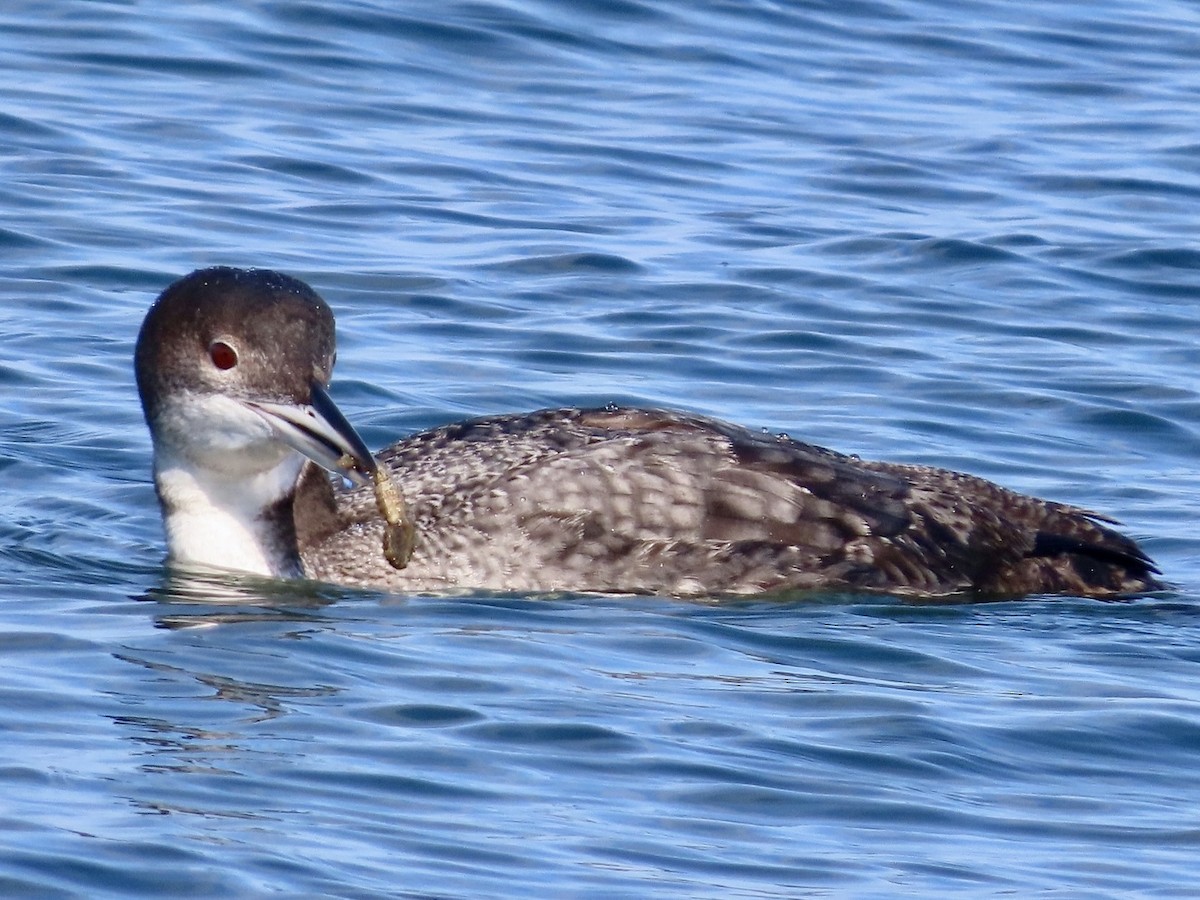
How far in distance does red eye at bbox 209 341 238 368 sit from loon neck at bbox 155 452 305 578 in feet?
1.69

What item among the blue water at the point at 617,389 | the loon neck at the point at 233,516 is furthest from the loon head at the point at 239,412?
the blue water at the point at 617,389

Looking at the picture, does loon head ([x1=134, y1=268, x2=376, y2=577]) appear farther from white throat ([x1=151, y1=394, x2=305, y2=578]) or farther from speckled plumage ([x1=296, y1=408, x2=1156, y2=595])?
speckled plumage ([x1=296, y1=408, x2=1156, y2=595])

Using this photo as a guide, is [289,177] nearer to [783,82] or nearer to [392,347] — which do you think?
[392,347]

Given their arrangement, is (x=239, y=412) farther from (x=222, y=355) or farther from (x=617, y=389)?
(x=617, y=389)

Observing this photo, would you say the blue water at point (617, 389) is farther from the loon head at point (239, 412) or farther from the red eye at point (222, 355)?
the red eye at point (222, 355)

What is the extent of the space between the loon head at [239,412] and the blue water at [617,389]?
0.20 m

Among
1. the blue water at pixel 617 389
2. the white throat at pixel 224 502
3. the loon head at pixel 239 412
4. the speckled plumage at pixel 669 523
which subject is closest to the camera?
the blue water at pixel 617 389

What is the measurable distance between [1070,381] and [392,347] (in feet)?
9.37

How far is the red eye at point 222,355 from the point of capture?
7.64 meters

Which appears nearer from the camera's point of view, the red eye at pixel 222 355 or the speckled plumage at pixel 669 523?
the red eye at pixel 222 355

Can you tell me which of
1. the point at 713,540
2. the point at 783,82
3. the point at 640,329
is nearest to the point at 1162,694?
the point at 713,540

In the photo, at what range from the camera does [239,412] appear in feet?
25.4

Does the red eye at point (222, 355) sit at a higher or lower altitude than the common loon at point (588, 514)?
higher

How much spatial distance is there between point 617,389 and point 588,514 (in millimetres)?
2541
